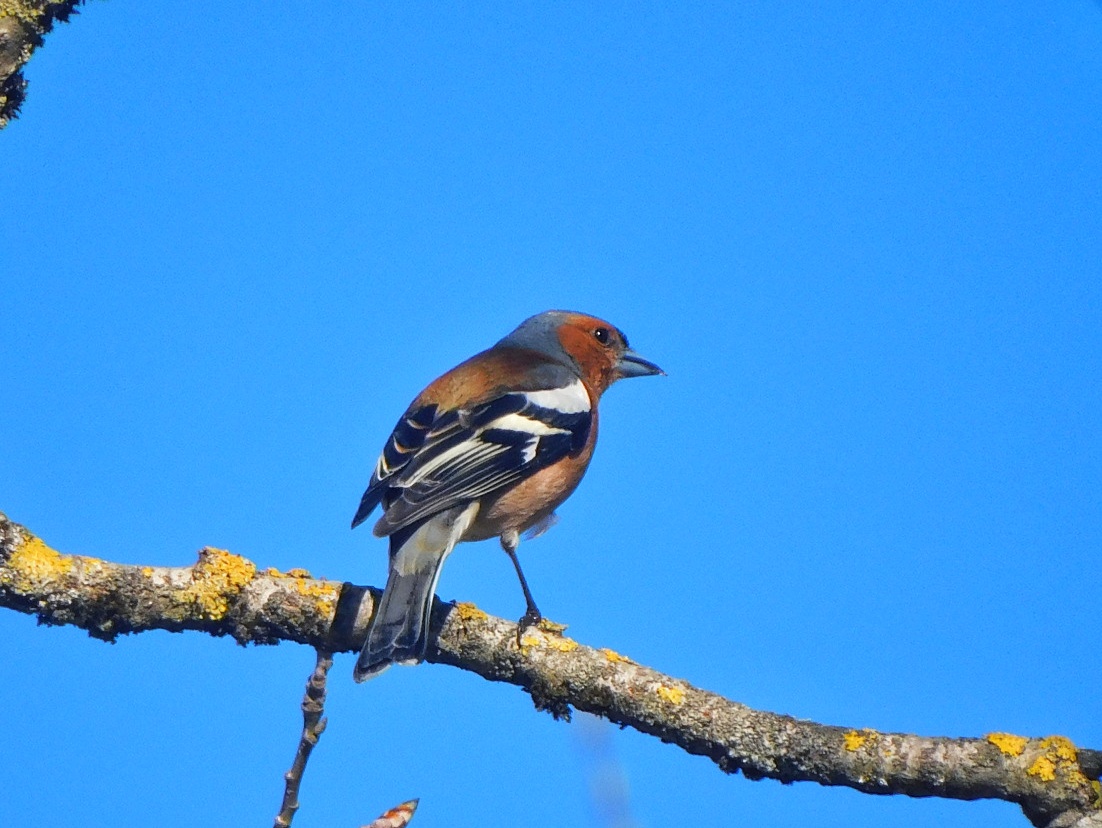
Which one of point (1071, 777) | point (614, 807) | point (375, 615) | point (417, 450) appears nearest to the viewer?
point (614, 807)

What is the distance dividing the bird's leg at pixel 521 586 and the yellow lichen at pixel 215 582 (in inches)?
45.5

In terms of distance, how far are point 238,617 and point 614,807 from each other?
2444mm

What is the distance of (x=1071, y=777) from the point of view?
394 centimetres

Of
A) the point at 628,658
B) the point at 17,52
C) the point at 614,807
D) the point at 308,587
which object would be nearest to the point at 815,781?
the point at 628,658

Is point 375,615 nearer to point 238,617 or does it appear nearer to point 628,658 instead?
point 238,617

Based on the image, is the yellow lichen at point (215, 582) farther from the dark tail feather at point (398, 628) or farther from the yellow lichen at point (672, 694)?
the yellow lichen at point (672, 694)

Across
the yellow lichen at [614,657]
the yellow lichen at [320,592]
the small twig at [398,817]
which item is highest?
the yellow lichen at [320,592]

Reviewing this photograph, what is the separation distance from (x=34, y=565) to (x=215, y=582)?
2.19 ft

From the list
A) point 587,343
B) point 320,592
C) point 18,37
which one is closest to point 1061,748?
point 320,592

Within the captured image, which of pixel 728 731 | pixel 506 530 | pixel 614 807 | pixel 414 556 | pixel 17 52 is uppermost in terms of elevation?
pixel 17 52

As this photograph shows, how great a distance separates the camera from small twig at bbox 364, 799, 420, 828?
9.59 feet

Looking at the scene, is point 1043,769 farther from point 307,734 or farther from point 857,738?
point 307,734

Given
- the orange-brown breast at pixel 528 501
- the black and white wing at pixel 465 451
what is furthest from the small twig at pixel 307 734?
the orange-brown breast at pixel 528 501

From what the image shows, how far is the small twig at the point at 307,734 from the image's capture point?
2938 mm
